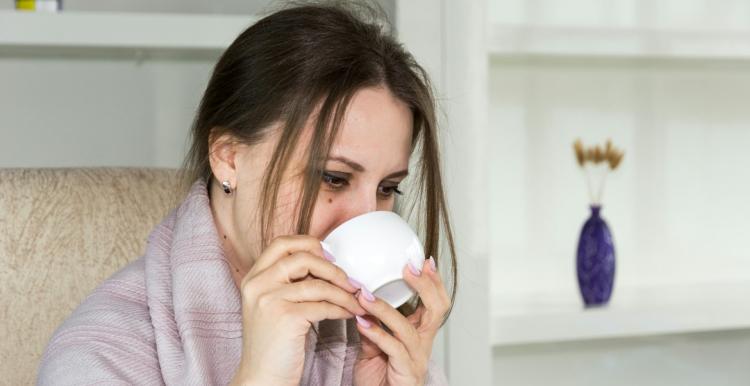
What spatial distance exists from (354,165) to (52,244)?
21.4 inches

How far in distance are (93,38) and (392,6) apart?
23.7 inches

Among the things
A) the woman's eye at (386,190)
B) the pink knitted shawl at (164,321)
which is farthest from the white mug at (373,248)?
the pink knitted shawl at (164,321)

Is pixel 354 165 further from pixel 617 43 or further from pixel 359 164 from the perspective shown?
pixel 617 43

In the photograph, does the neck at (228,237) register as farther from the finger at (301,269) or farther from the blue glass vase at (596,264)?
the blue glass vase at (596,264)

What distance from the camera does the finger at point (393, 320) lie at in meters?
1.10

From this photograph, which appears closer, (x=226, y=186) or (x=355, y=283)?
(x=355, y=283)

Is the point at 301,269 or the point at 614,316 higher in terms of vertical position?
the point at 301,269

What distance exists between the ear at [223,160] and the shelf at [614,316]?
0.95 metres

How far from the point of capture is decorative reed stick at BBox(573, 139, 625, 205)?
7.94 feet

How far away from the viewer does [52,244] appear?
149 centimetres

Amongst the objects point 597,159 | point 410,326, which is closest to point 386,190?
point 410,326

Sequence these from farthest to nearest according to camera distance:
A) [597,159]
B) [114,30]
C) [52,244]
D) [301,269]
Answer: [597,159], [114,30], [52,244], [301,269]

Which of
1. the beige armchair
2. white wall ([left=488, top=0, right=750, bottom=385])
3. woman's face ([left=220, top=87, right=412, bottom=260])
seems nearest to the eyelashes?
woman's face ([left=220, top=87, right=412, bottom=260])

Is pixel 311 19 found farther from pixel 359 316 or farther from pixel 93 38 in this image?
pixel 93 38
